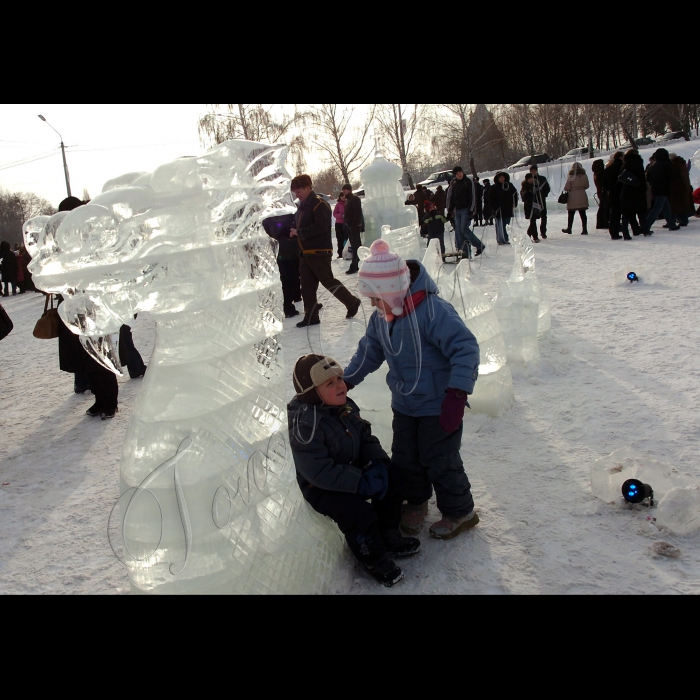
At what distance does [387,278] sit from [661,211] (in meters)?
11.5

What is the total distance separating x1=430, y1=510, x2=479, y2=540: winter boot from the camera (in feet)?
9.64

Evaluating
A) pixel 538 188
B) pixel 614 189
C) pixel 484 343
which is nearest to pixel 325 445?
pixel 484 343

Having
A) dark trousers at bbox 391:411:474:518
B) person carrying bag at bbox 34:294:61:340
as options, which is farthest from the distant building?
dark trousers at bbox 391:411:474:518

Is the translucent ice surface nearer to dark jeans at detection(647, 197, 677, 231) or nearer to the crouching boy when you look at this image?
the crouching boy

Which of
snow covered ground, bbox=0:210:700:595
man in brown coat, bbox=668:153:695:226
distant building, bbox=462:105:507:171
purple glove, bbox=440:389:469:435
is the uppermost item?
distant building, bbox=462:105:507:171

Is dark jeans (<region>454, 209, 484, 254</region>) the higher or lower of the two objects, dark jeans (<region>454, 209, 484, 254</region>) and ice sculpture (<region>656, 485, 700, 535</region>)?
the higher

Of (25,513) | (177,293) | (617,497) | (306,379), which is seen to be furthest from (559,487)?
(25,513)

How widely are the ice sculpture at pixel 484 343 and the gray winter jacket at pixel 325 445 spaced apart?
5.72 ft

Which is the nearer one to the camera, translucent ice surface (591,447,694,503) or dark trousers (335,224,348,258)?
translucent ice surface (591,447,694,503)

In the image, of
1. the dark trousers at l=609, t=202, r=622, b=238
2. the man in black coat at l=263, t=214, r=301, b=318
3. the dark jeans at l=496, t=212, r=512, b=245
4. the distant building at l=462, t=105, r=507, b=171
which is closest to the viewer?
the man in black coat at l=263, t=214, r=301, b=318

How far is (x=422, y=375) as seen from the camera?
9.53 feet

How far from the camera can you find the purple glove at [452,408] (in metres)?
2.71

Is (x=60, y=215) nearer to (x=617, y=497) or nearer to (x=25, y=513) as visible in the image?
(x=25, y=513)

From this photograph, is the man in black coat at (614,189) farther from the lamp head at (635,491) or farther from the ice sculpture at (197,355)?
the ice sculpture at (197,355)
